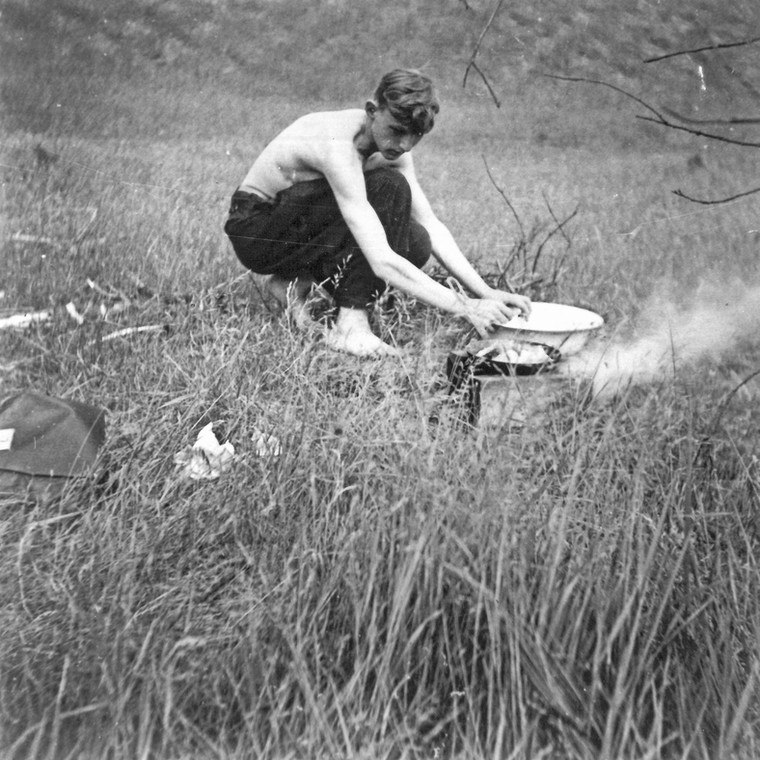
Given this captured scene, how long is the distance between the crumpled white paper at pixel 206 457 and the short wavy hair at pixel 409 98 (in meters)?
1.25

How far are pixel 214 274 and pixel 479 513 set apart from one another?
162 cm

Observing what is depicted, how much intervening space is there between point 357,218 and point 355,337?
0.42 metres

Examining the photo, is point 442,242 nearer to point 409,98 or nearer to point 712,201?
point 409,98

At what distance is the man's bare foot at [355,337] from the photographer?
2.99m

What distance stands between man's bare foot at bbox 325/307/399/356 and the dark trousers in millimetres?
44

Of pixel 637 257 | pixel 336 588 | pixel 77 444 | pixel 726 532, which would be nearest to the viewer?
pixel 336 588

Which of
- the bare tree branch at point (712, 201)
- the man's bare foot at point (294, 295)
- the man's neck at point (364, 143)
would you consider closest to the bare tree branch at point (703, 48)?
the bare tree branch at point (712, 201)

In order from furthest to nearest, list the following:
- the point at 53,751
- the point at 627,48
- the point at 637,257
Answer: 1. the point at 637,257
2. the point at 627,48
3. the point at 53,751

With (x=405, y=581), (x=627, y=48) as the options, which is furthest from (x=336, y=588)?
(x=627, y=48)

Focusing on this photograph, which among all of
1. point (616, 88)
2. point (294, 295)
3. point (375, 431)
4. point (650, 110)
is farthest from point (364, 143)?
point (375, 431)

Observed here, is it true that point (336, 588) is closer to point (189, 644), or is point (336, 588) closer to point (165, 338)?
point (189, 644)

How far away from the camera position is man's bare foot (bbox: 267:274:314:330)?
3166 mm

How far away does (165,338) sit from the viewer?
3191 millimetres

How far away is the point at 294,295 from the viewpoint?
324 cm
